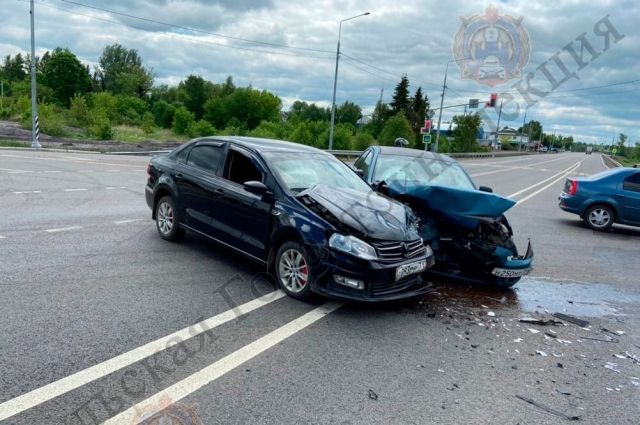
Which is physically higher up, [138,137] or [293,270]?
[293,270]

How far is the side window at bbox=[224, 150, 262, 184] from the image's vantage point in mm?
5648

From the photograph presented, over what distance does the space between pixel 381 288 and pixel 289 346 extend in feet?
3.72

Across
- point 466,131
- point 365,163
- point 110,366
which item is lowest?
point 110,366

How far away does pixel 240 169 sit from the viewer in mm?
5844

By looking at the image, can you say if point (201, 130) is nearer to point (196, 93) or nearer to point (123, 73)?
point (196, 93)

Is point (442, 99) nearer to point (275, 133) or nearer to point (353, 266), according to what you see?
point (275, 133)

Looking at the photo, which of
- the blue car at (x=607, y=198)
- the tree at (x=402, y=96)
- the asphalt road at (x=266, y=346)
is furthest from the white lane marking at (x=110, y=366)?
the tree at (x=402, y=96)

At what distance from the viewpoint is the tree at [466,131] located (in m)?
60.2

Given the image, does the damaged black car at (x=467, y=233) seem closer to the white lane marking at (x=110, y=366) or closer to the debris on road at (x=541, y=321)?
the debris on road at (x=541, y=321)

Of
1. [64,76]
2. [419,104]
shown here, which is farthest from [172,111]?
[419,104]

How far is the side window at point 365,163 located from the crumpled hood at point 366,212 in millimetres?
2395

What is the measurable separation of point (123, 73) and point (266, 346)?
10491cm

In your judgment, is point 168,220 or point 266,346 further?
point 168,220

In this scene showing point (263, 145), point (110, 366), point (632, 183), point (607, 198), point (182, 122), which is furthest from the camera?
point (182, 122)
